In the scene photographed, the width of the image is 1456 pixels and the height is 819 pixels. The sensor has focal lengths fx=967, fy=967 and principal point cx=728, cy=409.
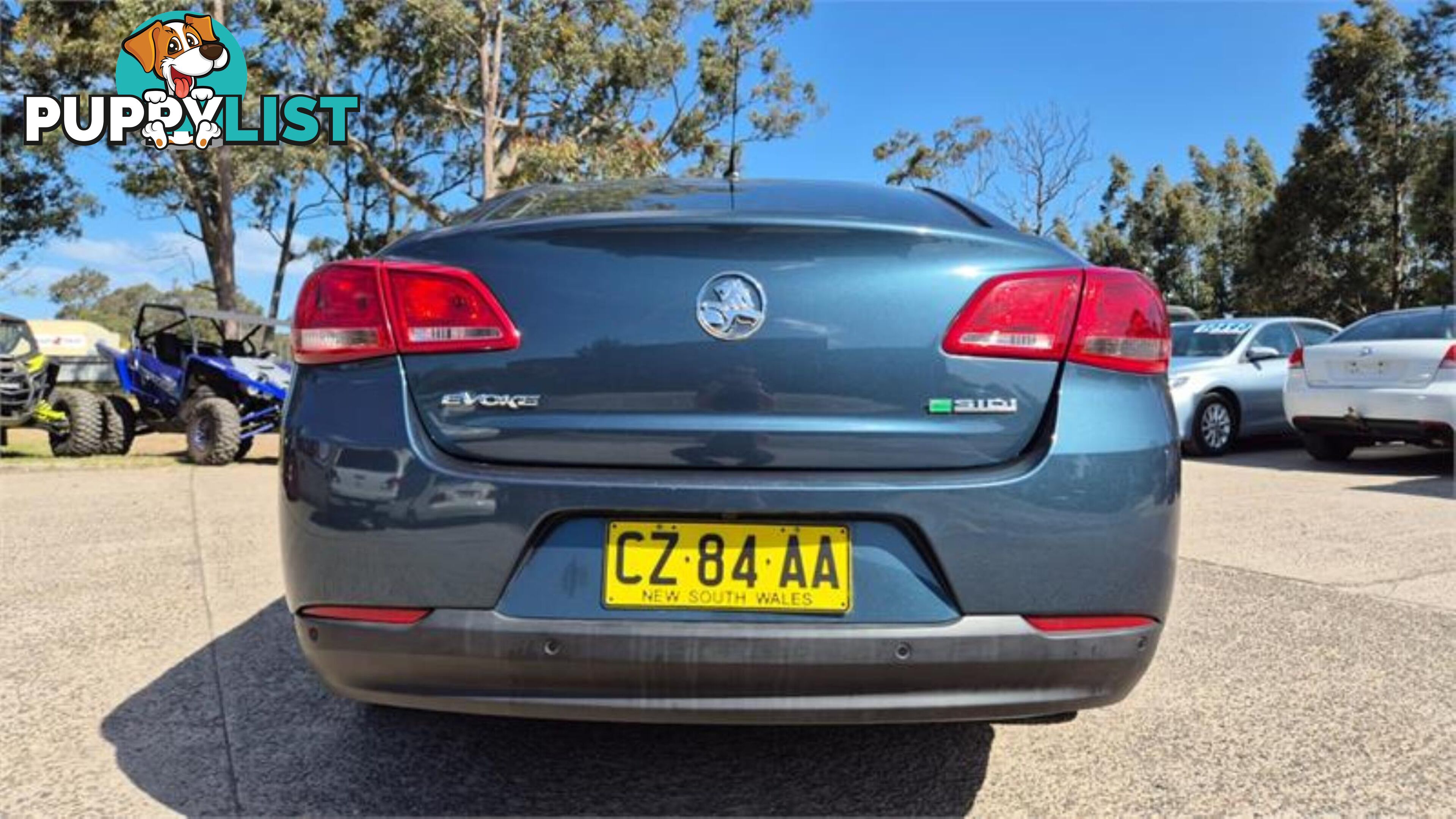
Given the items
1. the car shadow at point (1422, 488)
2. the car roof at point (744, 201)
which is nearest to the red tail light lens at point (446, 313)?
the car roof at point (744, 201)

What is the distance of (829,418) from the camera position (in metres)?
1.62

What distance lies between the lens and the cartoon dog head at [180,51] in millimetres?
14883

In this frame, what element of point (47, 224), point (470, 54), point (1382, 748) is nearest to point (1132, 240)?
point (470, 54)

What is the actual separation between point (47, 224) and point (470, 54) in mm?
11663

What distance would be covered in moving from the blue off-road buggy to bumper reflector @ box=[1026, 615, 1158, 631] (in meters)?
8.60

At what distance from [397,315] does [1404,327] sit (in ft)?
25.3

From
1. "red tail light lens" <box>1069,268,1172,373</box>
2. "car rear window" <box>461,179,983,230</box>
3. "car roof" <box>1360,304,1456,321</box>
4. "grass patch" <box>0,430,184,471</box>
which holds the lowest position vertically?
"grass patch" <box>0,430,184,471</box>

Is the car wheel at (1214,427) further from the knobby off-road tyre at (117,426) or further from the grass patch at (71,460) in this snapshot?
the knobby off-road tyre at (117,426)

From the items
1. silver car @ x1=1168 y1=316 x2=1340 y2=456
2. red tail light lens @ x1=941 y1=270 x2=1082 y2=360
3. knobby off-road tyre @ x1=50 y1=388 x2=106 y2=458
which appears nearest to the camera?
red tail light lens @ x1=941 y1=270 x2=1082 y2=360

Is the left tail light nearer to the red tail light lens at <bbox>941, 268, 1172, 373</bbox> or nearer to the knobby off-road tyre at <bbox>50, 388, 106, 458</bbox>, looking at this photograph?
the red tail light lens at <bbox>941, 268, 1172, 373</bbox>

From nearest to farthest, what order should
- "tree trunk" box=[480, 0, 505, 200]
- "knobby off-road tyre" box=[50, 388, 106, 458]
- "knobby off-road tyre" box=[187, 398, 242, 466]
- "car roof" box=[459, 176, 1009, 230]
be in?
"car roof" box=[459, 176, 1009, 230] → "knobby off-road tyre" box=[187, 398, 242, 466] → "knobby off-road tyre" box=[50, 388, 106, 458] → "tree trunk" box=[480, 0, 505, 200]

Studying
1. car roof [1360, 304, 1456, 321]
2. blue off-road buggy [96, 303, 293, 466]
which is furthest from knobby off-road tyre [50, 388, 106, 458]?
car roof [1360, 304, 1456, 321]

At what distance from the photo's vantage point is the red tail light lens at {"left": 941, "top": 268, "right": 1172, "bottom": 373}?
1.67m

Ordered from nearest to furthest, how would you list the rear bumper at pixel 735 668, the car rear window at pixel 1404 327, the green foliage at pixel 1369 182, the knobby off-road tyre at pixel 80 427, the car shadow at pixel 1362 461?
the rear bumper at pixel 735 668 < the car rear window at pixel 1404 327 < the car shadow at pixel 1362 461 < the knobby off-road tyre at pixel 80 427 < the green foliage at pixel 1369 182
